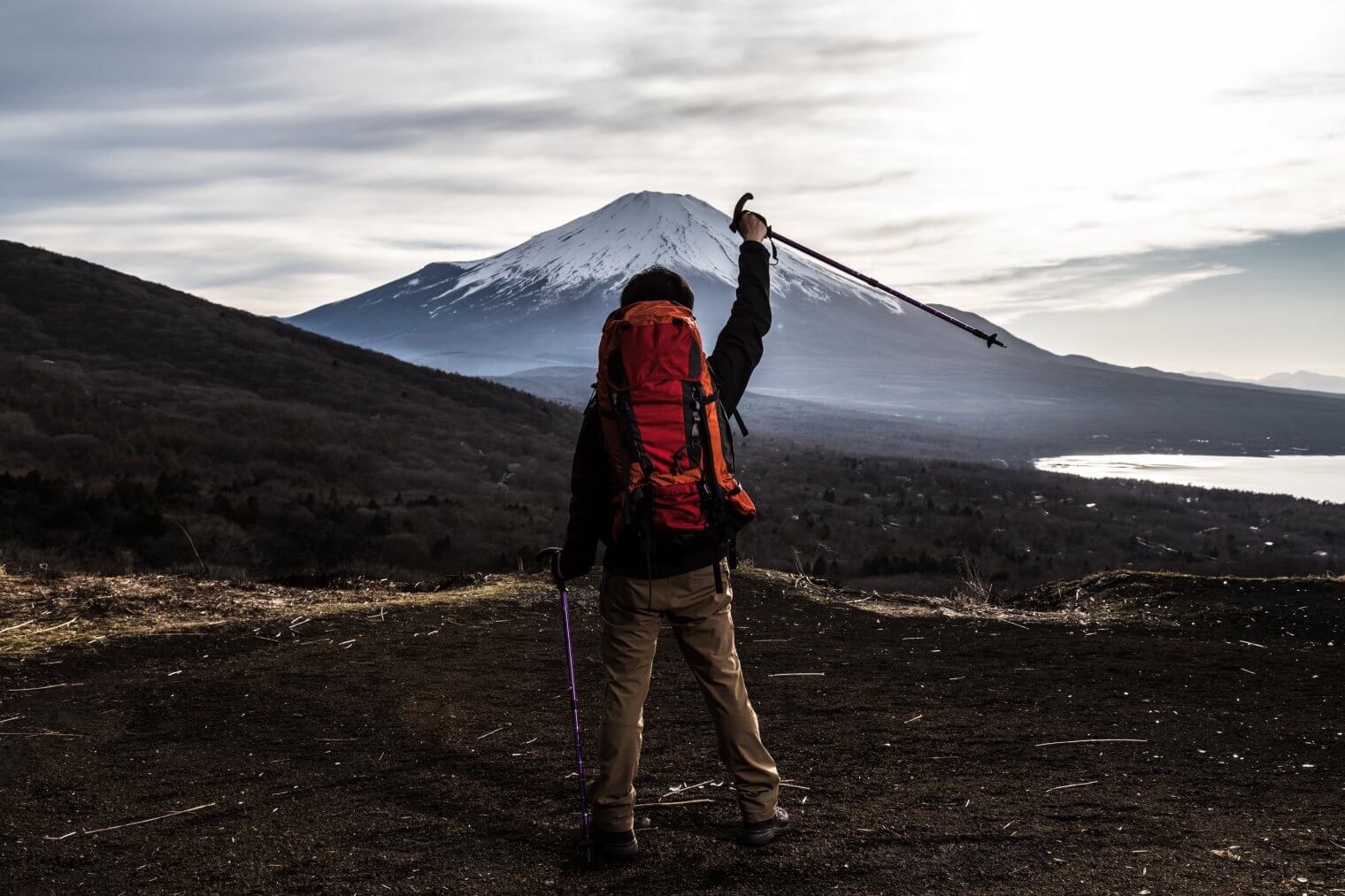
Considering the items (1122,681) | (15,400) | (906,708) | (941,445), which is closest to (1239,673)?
(1122,681)

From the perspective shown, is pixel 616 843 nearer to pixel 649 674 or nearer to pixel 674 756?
pixel 649 674

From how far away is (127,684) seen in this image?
7430mm

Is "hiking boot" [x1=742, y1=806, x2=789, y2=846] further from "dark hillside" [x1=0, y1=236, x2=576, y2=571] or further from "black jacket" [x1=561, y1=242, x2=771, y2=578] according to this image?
"dark hillside" [x1=0, y1=236, x2=576, y2=571]

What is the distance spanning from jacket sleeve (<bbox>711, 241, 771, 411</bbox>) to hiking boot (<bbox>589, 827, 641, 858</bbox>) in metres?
1.90

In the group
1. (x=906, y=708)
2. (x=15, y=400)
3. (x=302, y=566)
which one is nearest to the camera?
(x=906, y=708)

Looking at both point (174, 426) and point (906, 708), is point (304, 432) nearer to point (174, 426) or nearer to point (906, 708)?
point (174, 426)

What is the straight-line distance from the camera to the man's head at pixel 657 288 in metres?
4.72

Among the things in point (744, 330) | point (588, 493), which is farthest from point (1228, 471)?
point (588, 493)

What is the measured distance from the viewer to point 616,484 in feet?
15.3

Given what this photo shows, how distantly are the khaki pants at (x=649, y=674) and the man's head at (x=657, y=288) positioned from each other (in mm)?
1206

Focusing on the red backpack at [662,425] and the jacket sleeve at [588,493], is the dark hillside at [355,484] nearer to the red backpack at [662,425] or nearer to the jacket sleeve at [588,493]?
the jacket sleeve at [588,493]

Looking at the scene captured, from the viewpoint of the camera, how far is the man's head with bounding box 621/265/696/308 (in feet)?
15.5

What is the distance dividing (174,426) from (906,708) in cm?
3264

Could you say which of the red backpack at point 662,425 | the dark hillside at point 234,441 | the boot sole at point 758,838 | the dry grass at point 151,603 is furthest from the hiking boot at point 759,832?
the dark hillside at point 234,441
